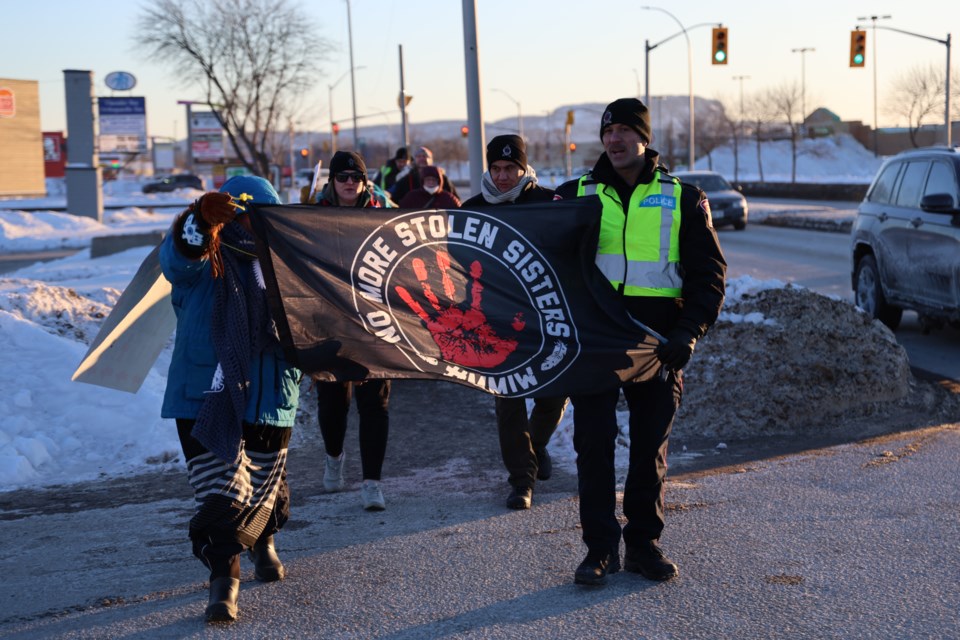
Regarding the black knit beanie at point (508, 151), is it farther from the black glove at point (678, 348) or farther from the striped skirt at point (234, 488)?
the striped skirt at point (234, 488)

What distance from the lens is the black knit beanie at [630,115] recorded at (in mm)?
4676

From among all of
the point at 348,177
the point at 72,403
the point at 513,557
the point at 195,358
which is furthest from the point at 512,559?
the point at 72,403

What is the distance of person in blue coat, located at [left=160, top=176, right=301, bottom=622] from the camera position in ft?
14.3

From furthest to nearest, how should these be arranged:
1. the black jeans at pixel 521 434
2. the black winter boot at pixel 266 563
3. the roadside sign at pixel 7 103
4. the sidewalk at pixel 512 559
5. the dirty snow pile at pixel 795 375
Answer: the roadside sign at pixel 7 103 → the dirty snow pile at pixel 795 375 → the black jeans at pixel 521 434 → the black winter boot at pixel 266 563 → the sidewalk at pixel 512 559

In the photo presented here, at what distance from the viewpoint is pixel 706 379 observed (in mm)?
7840

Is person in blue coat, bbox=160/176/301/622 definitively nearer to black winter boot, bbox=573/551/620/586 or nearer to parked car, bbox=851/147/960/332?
black winter boot, bbox=573/551/620/586

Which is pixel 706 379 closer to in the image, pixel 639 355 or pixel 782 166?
pixel 639 355

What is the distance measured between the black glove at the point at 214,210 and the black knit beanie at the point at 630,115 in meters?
1.53

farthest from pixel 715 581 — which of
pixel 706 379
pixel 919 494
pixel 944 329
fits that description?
pixel 944 329

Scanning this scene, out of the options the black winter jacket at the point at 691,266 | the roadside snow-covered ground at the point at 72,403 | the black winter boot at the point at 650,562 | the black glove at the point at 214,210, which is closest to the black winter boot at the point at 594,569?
the black winter boot at the point at 650,562

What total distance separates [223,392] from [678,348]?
1831 millimetres

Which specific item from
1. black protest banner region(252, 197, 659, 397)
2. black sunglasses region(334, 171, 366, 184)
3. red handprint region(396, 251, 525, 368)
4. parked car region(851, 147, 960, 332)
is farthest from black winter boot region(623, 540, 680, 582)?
parked car region(851, 147, 960, 332)

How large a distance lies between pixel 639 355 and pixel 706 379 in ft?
10.5

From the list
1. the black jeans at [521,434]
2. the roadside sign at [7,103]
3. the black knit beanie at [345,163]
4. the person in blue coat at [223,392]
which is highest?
the roadside sign at [7,103]
